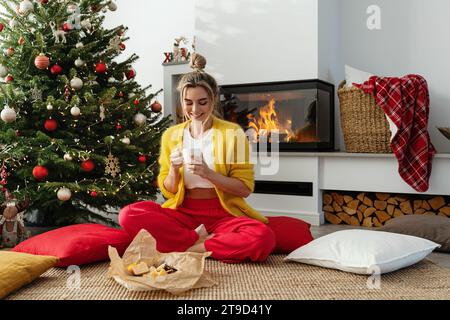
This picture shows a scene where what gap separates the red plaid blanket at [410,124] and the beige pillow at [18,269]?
210 centimetres

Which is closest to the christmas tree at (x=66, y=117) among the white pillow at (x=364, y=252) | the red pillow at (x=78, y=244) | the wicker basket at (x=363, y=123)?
the red pillow at (x=78, y=244)

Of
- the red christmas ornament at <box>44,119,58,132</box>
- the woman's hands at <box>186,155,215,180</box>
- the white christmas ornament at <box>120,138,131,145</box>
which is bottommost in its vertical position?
the woman's hands at <box>186,155,215,180</box>

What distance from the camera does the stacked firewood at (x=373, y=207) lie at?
307 cm

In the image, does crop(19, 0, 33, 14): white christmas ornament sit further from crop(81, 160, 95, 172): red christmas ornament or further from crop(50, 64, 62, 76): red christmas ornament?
crop(81, 160, 95, 172): red christmas ornament

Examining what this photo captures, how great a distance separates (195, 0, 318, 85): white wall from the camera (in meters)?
3.29

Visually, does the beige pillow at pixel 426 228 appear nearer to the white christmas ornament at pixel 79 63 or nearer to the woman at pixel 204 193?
the woman at pixel 204 193

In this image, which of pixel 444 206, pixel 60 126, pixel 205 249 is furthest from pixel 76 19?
pixel 444 206

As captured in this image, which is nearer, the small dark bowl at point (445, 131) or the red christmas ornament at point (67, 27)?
the red christmas ornament at point (67, 27)

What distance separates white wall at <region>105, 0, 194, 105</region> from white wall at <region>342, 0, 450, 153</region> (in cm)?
151

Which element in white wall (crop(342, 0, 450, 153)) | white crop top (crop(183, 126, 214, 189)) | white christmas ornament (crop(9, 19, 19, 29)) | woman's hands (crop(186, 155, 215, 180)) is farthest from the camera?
white wall (crop(342, 0, 450, 153))

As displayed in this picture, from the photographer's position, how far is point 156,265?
70.7 inches

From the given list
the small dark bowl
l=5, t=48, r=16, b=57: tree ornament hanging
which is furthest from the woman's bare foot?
the small dark bowl

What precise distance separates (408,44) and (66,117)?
2.38 m

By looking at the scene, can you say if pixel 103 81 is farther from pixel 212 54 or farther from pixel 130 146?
pixel 212 54
